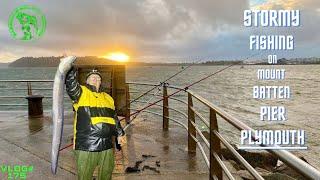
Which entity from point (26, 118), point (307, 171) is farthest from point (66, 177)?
point (26, 118)

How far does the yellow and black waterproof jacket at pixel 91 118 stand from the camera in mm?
3803

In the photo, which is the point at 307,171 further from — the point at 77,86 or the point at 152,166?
the point at 152,166

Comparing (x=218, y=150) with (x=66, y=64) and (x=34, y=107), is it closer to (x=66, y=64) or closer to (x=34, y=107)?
(x=66, y=64)

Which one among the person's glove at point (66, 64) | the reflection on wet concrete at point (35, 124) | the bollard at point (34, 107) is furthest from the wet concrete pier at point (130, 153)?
the person's glove at point (66, 64)

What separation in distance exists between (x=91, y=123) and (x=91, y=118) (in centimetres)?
5

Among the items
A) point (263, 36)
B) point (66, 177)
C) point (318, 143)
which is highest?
point (263, 36)

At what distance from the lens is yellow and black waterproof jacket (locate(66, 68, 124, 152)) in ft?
12.5

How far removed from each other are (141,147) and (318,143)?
58.0 ft

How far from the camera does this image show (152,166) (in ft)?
19.4

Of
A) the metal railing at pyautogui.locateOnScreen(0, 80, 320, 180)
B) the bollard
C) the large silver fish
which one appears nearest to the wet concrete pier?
the metal railing at pyautogui.locateOnScreen(0, 80, 320, 180)

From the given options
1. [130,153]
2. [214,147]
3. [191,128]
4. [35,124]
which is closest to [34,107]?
[35,124]

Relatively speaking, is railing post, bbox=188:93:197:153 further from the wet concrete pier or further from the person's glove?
the person's glove

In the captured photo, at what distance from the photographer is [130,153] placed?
669cm

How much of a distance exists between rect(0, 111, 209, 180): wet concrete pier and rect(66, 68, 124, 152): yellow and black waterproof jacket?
1614mm
